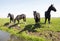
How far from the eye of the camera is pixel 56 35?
20.5 metres

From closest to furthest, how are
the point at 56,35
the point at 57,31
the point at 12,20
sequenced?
the point at 56,35 < the point at 57,31 < the point at 12,20

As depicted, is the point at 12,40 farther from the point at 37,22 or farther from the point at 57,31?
the point at 37,22

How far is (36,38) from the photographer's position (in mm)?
19953

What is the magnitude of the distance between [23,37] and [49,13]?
27.3 feet

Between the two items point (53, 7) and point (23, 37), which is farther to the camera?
point (53, 7)

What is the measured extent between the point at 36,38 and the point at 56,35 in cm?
247

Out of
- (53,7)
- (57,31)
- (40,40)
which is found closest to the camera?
(40,40)

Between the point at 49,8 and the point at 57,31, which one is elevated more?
the point at 49,8

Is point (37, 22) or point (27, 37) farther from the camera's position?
point (37, 22)

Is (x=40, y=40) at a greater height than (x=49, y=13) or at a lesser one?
lesser

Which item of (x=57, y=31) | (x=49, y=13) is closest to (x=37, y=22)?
(x=49, y=13)

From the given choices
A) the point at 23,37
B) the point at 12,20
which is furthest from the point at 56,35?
the point at 12,20

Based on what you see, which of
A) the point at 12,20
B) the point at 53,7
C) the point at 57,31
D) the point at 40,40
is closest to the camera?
the point at 40,40

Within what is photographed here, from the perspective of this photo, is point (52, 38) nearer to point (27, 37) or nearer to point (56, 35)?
point (56, 35)
